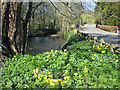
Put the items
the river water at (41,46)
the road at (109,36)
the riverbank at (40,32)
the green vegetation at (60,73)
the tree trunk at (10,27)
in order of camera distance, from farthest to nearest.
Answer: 1. the riverbank at (40,32)
2. the road at (109,36)
3. the river water at (41,46)
4. the tree trunk at (10,27)
5. the green vegetation at (60,73)

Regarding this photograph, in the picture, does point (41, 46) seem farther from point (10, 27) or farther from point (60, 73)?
point (60, 73)

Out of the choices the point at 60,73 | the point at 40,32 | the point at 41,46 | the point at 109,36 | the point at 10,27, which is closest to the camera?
the point at 60,73

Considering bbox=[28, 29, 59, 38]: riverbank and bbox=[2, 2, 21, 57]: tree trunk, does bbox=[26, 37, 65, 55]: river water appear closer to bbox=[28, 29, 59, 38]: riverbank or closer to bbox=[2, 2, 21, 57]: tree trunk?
bbox=[28, 29, 59, 38]: riverbank

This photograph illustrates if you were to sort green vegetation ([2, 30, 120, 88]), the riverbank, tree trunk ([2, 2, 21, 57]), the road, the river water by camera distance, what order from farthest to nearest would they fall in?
1. the riverbank
2. the road
3. the river water
4. tree trunk ([2, 2, 21, 57])
5. green vegetation ([2, 30, 120, 88])

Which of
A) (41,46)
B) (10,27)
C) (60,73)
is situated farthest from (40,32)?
(60,73)

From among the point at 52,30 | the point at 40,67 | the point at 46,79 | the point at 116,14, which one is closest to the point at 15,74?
the point at 40,67

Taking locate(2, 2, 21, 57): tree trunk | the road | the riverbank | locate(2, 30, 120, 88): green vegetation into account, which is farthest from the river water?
locate(2, 30, 120, 88): green vegetation

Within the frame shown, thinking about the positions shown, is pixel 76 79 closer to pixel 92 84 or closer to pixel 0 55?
pixel 92 84

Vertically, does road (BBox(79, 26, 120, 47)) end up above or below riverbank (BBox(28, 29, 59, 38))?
below

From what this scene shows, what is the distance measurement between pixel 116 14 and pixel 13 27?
2402 cm

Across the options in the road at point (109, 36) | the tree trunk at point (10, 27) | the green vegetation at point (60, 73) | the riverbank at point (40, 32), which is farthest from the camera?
the riverbank at point (40, 32)

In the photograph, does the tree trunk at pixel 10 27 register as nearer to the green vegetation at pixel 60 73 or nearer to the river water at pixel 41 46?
the green vegetation at pixel 60 73

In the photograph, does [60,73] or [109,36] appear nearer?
[60,73]

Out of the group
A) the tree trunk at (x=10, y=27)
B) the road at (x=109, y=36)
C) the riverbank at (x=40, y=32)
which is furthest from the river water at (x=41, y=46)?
the tree trunk at (x=10, y=27)
